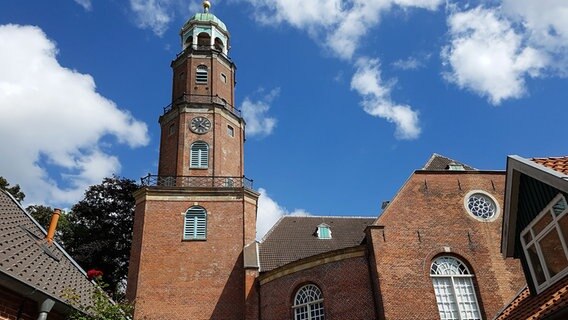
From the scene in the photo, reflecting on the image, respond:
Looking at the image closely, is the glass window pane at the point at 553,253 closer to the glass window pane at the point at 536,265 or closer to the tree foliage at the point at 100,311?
the glass window pane at the point at 536,265

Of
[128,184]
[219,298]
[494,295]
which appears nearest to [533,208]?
[494,295]

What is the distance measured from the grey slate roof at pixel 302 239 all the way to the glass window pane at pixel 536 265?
42.0 feet

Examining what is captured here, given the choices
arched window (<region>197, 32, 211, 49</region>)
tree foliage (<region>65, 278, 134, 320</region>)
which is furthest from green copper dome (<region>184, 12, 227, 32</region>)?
tree foliage (<region>65, 278, 134, 320</region>)

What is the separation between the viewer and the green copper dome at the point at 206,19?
106 ft

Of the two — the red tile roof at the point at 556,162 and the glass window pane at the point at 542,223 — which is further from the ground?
the red tile roof at the point at 556,162

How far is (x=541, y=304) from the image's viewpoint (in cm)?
925

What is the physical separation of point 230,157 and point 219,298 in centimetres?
841

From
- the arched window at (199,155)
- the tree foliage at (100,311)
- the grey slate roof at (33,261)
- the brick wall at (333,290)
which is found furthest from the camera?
the arched window at (199,155)

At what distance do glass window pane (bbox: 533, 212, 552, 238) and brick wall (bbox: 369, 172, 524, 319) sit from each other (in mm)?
8221

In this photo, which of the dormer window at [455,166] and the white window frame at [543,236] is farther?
the dormer window at [455,166]

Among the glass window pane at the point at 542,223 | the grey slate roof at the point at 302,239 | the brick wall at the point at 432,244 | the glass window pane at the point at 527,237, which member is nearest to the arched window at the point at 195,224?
the grey slate roof at the point at 302,239

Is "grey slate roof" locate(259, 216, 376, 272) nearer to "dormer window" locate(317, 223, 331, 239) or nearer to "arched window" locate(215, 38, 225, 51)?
"dormer window" locate(317, 223, 331, 239)

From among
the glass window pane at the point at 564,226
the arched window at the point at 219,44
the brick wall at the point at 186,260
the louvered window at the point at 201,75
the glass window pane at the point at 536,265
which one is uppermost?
the arched window at the point at 219,44

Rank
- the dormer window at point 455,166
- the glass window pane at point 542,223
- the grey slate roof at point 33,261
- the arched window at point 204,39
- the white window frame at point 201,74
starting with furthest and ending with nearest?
the arched window at point 204,39
the white window frame at point 201,74
the dormer window at point 455,166
the glass window pane at point 542,223
the grey slate roof at point 33,261
